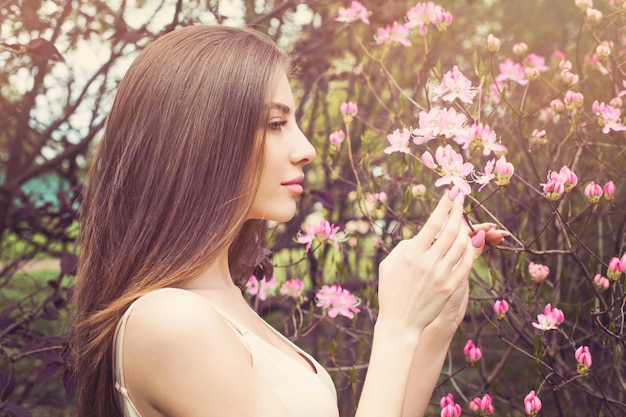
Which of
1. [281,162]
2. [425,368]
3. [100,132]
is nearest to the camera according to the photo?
[281,162]

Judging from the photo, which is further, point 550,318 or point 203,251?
point 550,318

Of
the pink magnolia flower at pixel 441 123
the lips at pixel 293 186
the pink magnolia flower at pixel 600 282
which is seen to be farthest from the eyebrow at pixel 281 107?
the pink magnolia flower at pixel 600 282

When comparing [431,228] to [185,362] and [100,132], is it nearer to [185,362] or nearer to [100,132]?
[185,362]

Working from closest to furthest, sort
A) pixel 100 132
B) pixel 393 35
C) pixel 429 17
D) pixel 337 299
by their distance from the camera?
pixel 429 17 < pixel 337 299 < pixel 393 35 < pixel 100 132

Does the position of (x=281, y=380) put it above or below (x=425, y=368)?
above

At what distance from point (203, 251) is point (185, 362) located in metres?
0.23

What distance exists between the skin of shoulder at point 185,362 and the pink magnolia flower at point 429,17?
1.14 metres

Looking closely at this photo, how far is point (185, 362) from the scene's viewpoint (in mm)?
1261

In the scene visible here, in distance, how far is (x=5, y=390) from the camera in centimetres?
210

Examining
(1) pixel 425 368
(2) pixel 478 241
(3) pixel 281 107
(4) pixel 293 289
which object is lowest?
(4) pixel 293 289

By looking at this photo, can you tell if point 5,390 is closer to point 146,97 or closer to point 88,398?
point 88,398

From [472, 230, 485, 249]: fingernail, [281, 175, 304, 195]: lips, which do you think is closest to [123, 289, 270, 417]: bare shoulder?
[281, 175, 304, 195]: lips

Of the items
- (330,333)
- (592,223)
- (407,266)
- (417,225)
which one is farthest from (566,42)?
(407,266)

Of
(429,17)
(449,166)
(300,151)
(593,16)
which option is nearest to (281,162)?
(300,151)
